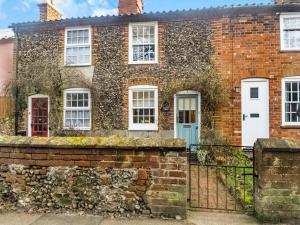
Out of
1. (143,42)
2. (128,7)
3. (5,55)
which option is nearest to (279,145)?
(143,42)

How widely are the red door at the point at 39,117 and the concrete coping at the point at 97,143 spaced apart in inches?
427

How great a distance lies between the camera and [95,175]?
202 inches

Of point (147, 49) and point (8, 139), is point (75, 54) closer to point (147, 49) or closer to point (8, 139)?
point (147, 49)

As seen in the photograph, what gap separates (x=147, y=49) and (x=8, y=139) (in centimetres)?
1027

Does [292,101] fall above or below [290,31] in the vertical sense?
below

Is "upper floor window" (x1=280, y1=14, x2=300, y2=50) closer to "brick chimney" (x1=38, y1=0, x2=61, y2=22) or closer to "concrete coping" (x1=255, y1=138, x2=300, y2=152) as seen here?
"concrete coping" (x1=255, y1=138, x2=300, y2=152)

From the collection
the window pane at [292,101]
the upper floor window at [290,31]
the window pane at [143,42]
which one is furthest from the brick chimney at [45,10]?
the window pane at [292,101]

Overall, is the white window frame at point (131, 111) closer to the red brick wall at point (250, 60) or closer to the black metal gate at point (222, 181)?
the red brick wall at point (250, 60)

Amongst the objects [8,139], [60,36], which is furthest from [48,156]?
[60,36]

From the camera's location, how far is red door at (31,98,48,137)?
52.9 ft

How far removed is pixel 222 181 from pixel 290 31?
325 inches

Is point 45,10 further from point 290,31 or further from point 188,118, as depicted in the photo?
point 290,31

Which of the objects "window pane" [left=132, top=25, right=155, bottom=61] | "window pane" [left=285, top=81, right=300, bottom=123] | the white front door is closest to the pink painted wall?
"window pane" [left=132, top=25, right=155, bottom=61]

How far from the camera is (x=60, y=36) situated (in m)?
16.0
